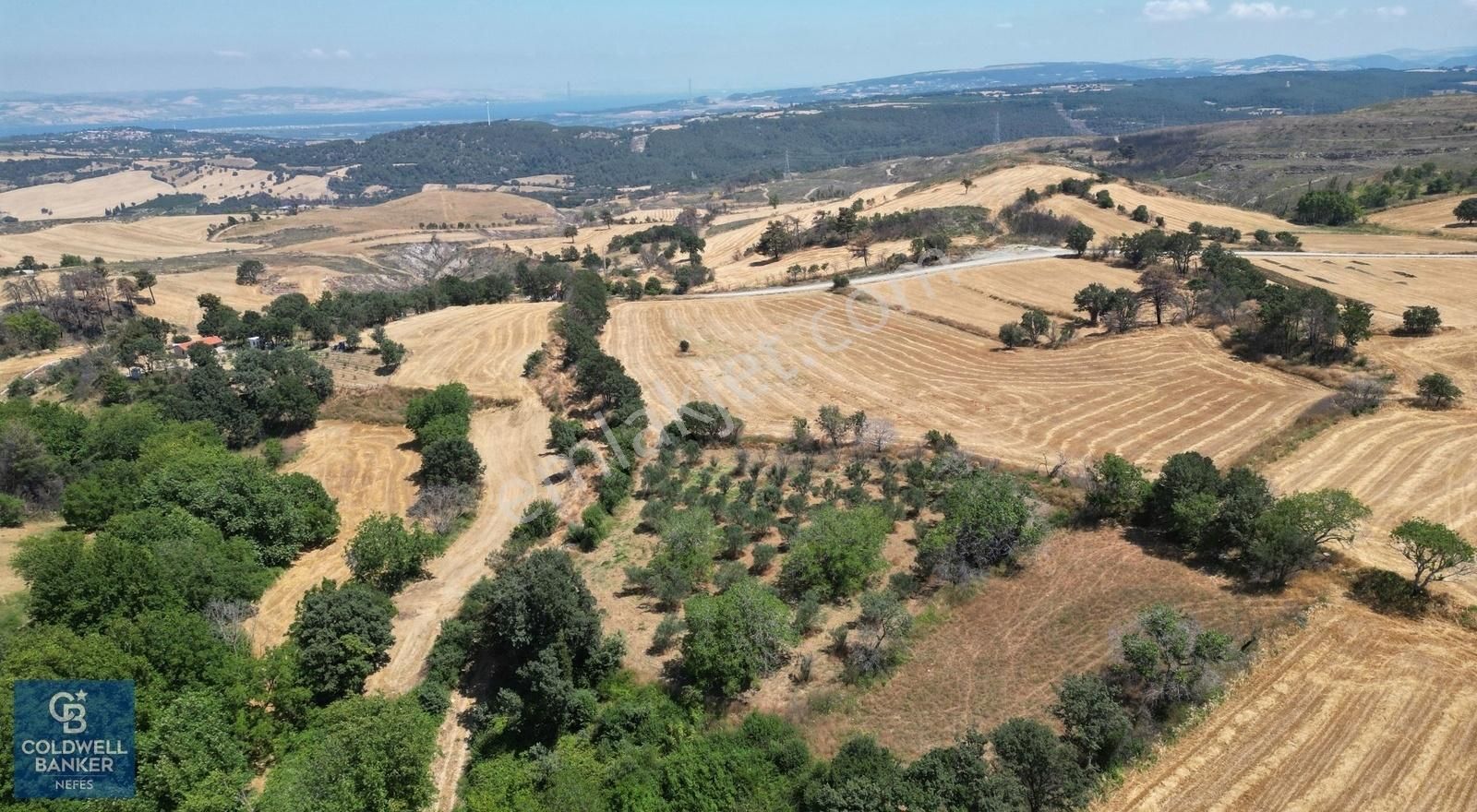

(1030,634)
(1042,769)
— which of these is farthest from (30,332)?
(1042,769)

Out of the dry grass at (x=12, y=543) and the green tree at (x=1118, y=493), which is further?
the green tree at (x=1118, y=493)

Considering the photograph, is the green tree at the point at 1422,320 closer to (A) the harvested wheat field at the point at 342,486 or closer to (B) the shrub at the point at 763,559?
(B) the shrub at the point at 763,559

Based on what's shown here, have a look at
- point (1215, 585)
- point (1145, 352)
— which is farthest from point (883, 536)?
point (1145, 352)

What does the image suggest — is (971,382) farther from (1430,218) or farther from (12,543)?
(1430,218)

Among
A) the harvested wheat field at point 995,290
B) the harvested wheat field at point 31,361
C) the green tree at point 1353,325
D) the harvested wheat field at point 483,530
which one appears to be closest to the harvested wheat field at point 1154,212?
the harvested wheat field at point 995,290

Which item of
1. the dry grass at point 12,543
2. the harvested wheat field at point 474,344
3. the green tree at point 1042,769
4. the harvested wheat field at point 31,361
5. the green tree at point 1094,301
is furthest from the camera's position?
the harvested wheat field at point 31,361

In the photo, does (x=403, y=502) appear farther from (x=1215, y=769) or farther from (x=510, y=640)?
(x=1215, y=769)

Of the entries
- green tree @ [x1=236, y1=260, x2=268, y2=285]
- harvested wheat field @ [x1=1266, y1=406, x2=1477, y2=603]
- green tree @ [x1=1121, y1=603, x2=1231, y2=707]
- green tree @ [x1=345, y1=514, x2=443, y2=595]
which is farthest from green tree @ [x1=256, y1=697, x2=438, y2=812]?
green tree @ [x1=236, y1=260, x2=268, y2=285]
